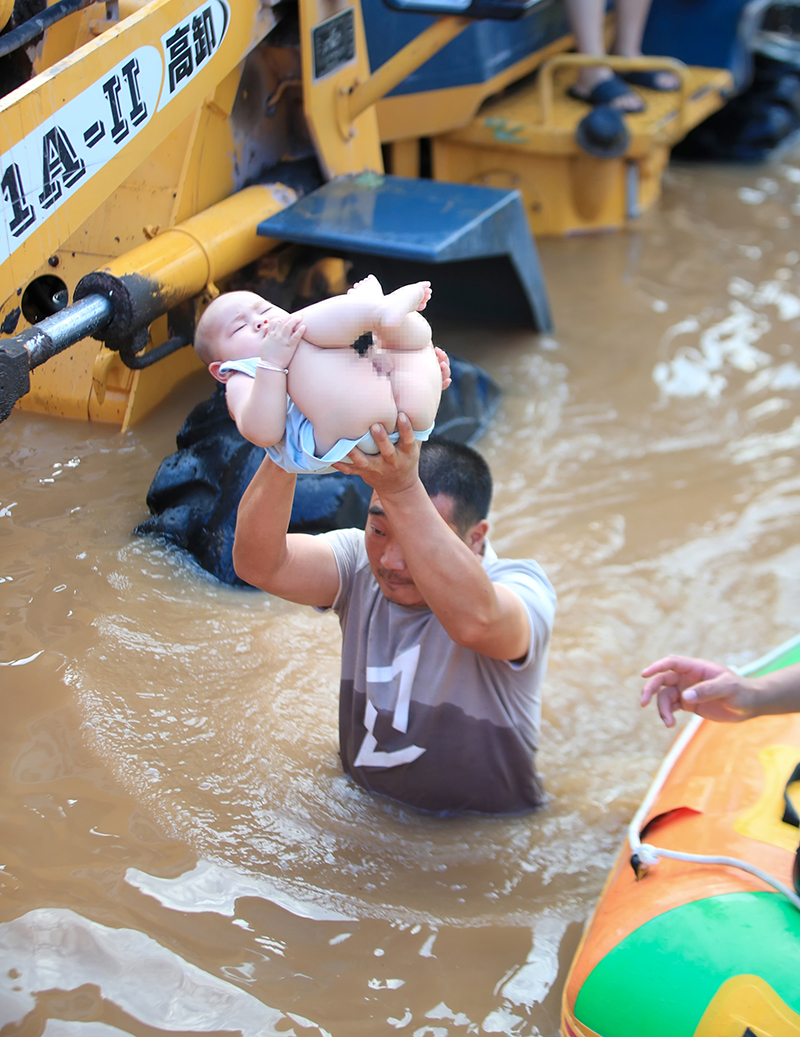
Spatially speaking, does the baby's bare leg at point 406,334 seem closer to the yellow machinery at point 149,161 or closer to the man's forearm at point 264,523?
the man's forearm at point 264,523

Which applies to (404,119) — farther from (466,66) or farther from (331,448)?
(331,448)

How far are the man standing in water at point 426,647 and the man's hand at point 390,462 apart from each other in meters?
0.22

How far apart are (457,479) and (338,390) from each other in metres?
0.54

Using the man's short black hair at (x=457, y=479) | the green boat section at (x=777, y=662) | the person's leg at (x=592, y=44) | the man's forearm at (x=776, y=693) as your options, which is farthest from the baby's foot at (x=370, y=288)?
the person's leg at (x=592, y=44)

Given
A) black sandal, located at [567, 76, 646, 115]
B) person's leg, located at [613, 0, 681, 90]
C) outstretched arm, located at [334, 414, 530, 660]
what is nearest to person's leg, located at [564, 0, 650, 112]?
black sandal, located at [567, 76, 646, 115]

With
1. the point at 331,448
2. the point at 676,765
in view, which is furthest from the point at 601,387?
the point at 331,448

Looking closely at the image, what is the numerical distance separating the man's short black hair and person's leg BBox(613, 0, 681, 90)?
15.0ft

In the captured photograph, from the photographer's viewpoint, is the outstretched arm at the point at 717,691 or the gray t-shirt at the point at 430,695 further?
the gray t-shirt at the point at 430,695

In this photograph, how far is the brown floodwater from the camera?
1.78 m

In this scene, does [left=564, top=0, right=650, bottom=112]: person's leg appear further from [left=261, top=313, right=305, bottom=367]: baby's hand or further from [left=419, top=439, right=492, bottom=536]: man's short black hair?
[left=261, top=313, right=305, bottom=367]: baby's hand

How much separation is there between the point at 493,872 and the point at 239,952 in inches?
21.7

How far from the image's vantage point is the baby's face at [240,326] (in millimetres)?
1726

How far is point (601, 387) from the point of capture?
418cm

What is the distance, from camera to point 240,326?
1.75 m
